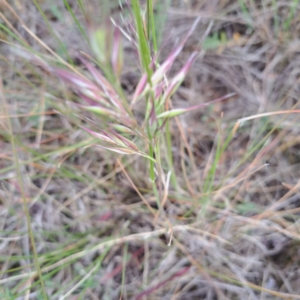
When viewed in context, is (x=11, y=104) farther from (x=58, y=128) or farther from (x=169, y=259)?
(x=169, y=259)

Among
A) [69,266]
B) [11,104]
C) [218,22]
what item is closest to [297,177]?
[218,22]

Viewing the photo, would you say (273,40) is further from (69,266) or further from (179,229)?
(69,266)

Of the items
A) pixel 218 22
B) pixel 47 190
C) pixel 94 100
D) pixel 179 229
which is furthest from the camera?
pixel 218 22

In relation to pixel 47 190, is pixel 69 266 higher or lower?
lower

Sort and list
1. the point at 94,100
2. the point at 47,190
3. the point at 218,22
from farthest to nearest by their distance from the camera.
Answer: the point at 218,22 → the point at 47,190 → the point at 94,100

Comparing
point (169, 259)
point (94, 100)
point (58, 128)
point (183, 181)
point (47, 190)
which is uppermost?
point (94, 100)

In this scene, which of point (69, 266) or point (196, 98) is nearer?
point (69, 266)
